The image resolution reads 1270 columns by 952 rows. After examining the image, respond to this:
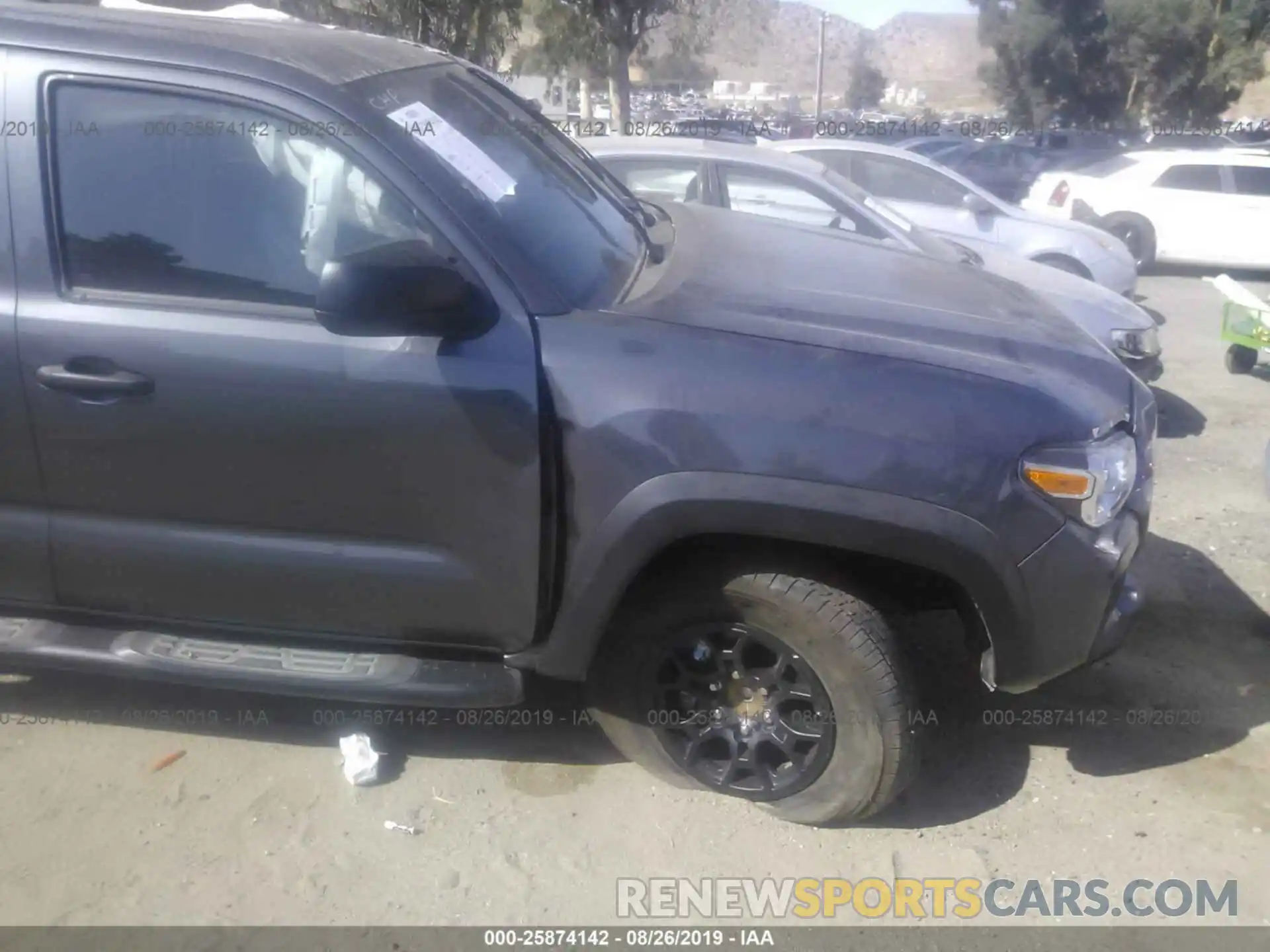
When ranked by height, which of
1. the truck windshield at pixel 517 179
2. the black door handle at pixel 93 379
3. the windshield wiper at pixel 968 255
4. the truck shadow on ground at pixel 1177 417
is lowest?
the truck shadow on ground at pixel 1177 417

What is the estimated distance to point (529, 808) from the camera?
3240 millimetres

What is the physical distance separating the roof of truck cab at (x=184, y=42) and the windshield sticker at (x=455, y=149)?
6.9 inches

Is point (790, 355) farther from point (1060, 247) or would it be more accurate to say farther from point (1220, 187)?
point (1220, 187)

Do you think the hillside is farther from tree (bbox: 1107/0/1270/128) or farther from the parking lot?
the parking lot

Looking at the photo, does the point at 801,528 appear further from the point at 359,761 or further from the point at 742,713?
the point at 359,761

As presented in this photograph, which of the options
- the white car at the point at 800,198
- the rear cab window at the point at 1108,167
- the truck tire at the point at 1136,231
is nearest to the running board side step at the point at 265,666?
the white car at the point at 800,198

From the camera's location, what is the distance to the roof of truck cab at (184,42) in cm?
274

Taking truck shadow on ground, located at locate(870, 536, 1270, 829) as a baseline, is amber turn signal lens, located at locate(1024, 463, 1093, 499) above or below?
above

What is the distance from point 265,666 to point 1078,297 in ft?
16.8

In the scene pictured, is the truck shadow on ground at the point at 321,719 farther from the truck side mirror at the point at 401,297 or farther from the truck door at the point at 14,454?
the truck side mirror at the point at 401,297

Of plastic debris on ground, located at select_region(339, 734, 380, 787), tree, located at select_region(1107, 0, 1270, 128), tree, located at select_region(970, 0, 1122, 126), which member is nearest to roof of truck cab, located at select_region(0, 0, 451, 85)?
plastic debris on ground, located at select_region(339, 734, 380, 787)

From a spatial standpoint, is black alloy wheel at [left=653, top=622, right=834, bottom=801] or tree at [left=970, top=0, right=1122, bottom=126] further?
tree at [left=970, top=0, right=1122, bottom=126]

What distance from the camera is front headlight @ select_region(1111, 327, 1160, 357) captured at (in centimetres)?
619

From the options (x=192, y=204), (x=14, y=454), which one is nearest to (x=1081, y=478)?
(x=192, y=204)
